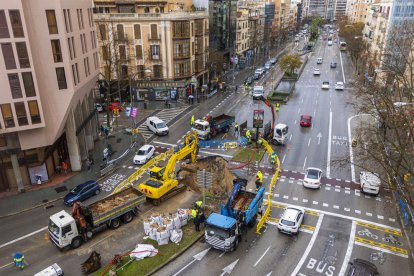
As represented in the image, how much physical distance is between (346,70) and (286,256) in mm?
91493

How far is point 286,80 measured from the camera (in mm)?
90500

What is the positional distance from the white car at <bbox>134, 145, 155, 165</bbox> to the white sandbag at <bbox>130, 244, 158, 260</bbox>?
17322mm

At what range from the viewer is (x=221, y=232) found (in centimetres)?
2481

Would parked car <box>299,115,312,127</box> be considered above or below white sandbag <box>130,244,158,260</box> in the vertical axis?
below

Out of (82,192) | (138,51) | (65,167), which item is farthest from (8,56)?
(138,51)

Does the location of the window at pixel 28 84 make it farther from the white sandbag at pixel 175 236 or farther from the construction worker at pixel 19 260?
the white sandbag at pixel 175 236

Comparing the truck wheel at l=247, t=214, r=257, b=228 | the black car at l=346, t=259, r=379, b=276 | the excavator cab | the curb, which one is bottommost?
the curb

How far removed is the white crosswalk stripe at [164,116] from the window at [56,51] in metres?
20.2

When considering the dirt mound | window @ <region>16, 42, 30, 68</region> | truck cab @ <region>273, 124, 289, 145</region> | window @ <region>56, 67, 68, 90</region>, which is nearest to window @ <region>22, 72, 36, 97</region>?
window @ <region>16, 42, 30, 68</region>

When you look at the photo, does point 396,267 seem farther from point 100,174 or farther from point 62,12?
point 62,12

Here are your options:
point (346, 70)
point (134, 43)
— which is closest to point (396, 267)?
point (134, 43)

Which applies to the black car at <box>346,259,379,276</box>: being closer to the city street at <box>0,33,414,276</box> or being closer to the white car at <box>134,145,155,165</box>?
the city street at <box>0,33,414,276</box>

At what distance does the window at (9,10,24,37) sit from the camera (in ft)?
96.2

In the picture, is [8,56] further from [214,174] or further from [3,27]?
[214,174]
